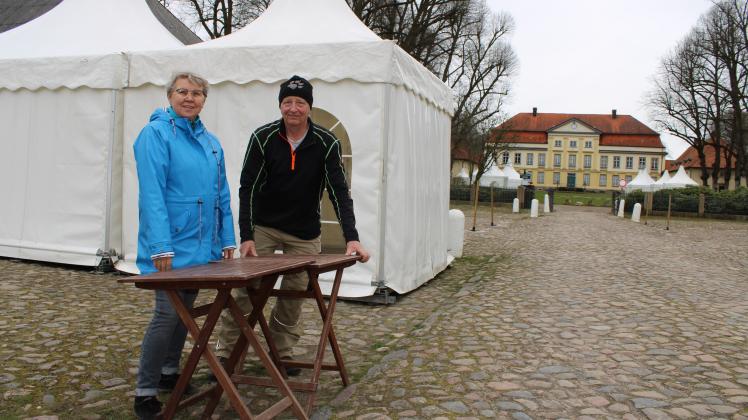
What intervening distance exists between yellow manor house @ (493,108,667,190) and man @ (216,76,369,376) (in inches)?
3541

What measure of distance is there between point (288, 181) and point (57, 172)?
216 inches

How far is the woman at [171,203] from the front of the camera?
3.07 meters

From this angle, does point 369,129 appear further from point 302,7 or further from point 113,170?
point 113,170

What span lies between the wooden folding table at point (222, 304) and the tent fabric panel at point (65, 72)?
529cm

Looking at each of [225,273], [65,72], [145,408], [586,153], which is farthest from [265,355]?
[586,153]

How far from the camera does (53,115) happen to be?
798 centimetres

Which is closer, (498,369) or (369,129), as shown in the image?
(498,369)

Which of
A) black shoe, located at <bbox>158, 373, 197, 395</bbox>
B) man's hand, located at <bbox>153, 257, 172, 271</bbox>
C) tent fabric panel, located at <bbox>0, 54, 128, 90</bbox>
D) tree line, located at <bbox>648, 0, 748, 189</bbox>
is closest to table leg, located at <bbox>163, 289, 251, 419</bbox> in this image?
man's hand, located at <bbox>153, 257, 172, 271</bbox>

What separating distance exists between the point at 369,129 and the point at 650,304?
3685 mm

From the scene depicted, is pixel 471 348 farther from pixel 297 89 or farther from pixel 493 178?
pixel 493 178

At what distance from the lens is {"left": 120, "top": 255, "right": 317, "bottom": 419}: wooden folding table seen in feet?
8.42

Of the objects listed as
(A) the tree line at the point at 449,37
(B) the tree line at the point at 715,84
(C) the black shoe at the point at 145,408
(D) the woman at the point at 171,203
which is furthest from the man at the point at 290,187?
(B) the tree line at the point at 715,84

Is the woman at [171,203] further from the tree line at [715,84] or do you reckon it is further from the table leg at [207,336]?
the tree line at [715,84]

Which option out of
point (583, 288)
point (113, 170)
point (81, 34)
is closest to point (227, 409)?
point (113, 170)
